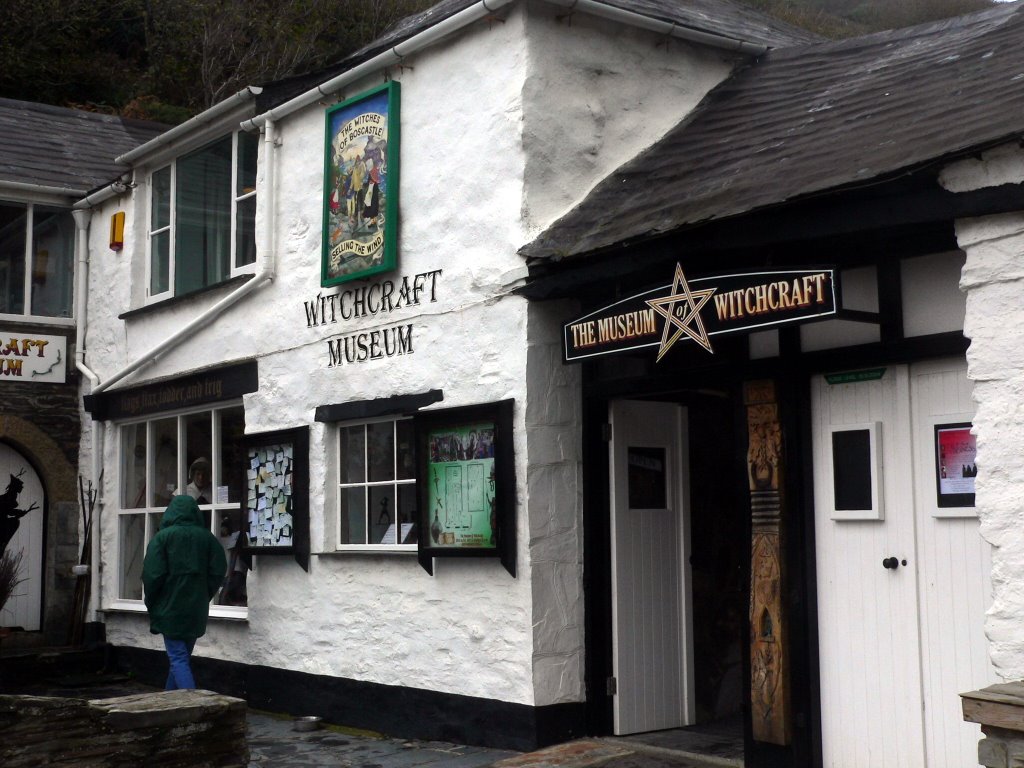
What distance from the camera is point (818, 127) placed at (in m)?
7.66

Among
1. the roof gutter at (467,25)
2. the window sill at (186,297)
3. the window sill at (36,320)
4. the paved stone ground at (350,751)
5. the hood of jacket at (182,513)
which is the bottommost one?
the paved stone ground at (350,751)

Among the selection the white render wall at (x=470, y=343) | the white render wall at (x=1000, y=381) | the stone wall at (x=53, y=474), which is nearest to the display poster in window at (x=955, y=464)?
the white render wall at (x=1000, y=381)

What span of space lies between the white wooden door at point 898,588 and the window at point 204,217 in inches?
252

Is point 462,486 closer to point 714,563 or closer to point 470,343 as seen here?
point 470,343

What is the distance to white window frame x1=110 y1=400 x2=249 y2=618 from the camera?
1147cm

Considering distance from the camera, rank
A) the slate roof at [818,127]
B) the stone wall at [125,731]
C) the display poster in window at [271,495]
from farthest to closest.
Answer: the display poster in window at [271,495] < the slate roof at [818,127] < the stone wall at [125,731]

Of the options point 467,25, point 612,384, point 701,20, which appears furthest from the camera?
point 701,20

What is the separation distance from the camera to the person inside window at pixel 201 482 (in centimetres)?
1194

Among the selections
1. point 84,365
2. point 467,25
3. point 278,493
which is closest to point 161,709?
point 278,493

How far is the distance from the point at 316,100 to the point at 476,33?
194 centimetres

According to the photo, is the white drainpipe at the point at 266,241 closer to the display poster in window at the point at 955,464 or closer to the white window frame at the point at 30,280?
the white window frame at the point at 30,280

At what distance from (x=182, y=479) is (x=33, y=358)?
2.86 meters

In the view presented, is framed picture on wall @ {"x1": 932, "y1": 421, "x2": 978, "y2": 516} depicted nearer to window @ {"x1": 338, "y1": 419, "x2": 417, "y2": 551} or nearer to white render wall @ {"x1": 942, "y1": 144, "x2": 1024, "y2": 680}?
white render wall @ {"x1": 942, "y1": 144, "x2": 1024, "y2": 680}

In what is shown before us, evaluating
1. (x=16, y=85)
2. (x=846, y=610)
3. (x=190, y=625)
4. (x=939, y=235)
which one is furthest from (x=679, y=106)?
(x=16, y=85)
